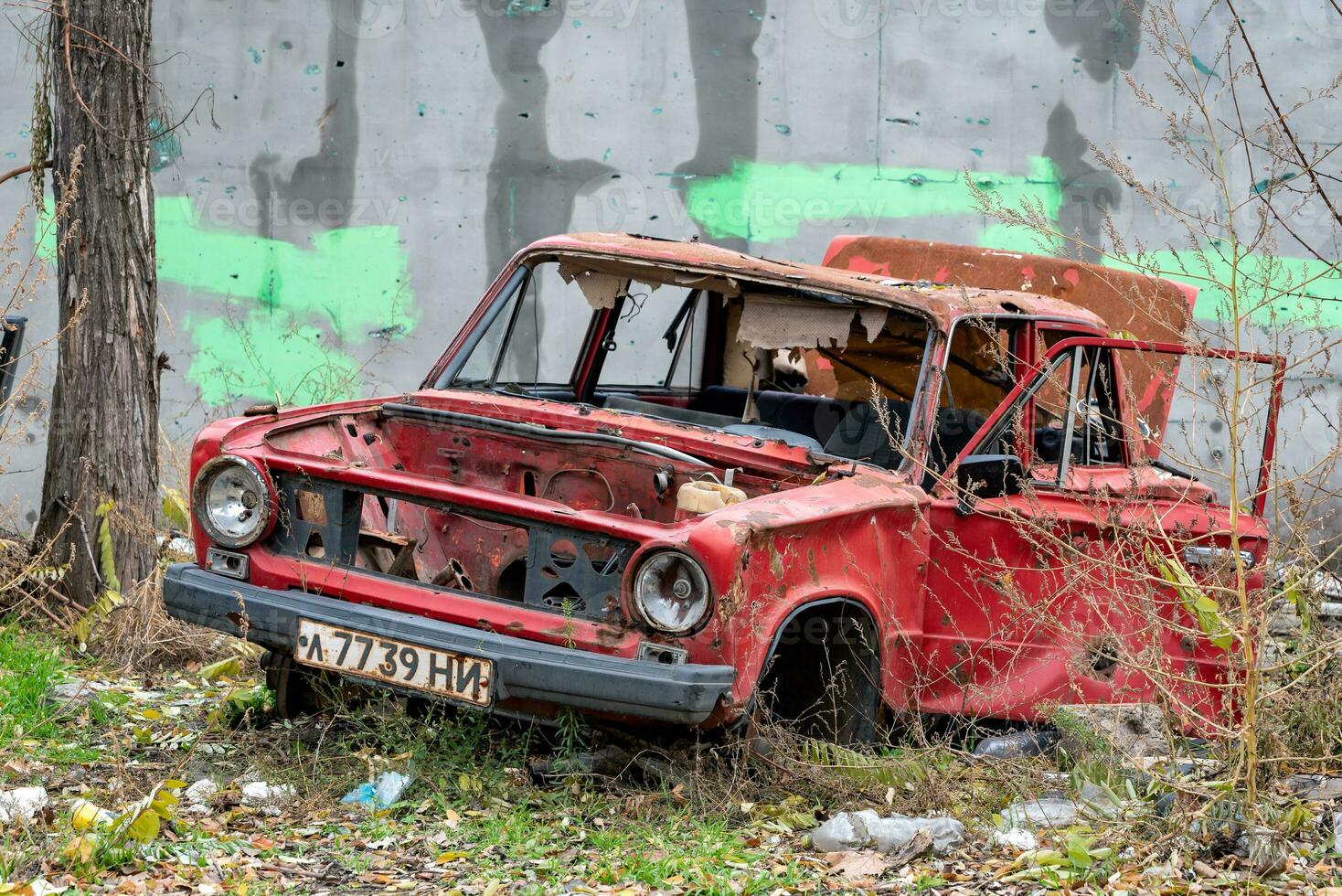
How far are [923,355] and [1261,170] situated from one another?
6154 millimetres

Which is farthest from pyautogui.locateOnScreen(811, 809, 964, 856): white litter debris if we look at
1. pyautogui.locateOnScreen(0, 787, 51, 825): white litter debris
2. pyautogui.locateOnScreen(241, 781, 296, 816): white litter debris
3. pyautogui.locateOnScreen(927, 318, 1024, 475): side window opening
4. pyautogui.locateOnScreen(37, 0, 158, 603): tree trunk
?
pyautogui.locateOnScreen(37, 0, 158, 603): tree trunk

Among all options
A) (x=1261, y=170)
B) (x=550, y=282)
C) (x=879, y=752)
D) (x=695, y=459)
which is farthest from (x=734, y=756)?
→ (x=1261, y=170)

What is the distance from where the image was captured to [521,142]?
9.05 metres

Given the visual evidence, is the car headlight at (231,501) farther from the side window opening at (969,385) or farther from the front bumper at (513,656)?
the side window opening at (969,385)

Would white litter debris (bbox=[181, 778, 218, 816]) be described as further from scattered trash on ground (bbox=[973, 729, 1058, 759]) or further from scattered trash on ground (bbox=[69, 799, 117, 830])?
scattered trash on ground (bbox=[973, 729, 1058, 759])

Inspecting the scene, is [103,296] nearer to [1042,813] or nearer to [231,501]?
[231,501]

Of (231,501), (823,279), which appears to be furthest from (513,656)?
(823,279)

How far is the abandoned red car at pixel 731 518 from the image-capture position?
3.81 metres

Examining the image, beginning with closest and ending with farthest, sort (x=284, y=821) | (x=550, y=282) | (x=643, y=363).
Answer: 1. (x=284, y=821)
2. (x=643, y=363)
3. (x=550, y=282)

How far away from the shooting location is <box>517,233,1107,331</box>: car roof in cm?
476

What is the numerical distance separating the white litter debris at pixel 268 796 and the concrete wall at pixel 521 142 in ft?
15.6

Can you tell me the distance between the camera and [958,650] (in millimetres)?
4660

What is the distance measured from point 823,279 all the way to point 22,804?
2925mm

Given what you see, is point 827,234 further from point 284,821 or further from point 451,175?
point 284,821
